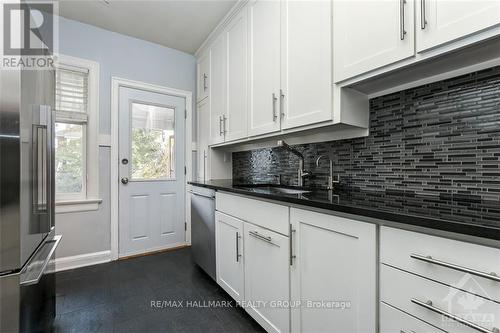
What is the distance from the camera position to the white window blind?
2.40 m

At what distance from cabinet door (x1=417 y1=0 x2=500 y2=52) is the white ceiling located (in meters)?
1.79

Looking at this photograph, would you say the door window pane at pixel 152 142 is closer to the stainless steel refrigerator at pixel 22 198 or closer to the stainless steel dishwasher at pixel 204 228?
the stainless steel dishwasher at pixel 204 228

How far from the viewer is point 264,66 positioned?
185 cm

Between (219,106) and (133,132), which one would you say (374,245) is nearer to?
(219,106)

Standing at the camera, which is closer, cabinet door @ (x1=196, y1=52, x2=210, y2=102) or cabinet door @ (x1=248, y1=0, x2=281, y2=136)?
cabinet door @ (x1=248, y1=0, x2=281, y2=136)

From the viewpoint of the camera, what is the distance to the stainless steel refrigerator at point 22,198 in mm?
840

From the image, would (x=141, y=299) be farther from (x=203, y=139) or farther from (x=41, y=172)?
(x=203, y=139)

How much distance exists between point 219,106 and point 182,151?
925 mm

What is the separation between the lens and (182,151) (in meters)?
3.12

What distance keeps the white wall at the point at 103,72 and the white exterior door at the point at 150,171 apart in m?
0.16

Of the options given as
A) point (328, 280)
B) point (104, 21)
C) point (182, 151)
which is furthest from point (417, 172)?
point (104, 21)

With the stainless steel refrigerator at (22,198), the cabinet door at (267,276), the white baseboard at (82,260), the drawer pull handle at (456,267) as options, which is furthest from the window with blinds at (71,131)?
the drawer pull handle at (456,267)

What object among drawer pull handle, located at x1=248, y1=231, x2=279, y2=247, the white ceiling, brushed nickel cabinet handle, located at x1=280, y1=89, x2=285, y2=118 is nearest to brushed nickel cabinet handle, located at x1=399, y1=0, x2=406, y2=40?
brushed nickel cabinet handle, located at x1=280, y1=89, x2=285, y2=118

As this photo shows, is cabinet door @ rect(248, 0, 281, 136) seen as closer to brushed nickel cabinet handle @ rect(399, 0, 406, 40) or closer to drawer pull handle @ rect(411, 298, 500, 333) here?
brushed nickel cabinet handle @ rect(399, 0, 406, 40)
